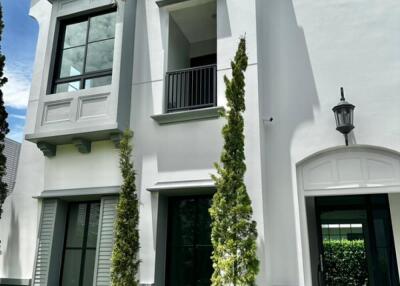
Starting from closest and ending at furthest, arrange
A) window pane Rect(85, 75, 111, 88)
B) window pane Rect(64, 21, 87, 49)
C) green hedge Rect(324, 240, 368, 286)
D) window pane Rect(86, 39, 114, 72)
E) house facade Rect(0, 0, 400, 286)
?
house facade Rect(0, 0, 400, 286) → window pane Rect(85, 75, 111, 88) → window pane Rect(86, 39, 114, 72) → window pane Rect(64, 21, 87, 49) → green hedge Rect(324, 240, 368, 286)

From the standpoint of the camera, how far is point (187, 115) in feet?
18.2

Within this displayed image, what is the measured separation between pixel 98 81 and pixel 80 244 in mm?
2999

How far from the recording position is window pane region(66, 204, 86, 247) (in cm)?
610

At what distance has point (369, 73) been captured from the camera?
5.18m

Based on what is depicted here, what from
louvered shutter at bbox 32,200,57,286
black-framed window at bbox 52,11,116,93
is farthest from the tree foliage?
black-framed window at bbox 52,11,116,93

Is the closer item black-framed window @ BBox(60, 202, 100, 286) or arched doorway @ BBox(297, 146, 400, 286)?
arched doorway @ BBox(297, 146, 400, 286)

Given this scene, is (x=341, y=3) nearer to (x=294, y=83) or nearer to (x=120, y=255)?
(x=294, y=83)

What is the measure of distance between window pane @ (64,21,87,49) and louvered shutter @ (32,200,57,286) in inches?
124

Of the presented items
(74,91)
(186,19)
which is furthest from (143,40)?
(74,91)

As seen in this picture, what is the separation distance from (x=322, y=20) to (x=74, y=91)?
4.53m

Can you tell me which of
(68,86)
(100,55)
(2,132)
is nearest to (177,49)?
(100,55)

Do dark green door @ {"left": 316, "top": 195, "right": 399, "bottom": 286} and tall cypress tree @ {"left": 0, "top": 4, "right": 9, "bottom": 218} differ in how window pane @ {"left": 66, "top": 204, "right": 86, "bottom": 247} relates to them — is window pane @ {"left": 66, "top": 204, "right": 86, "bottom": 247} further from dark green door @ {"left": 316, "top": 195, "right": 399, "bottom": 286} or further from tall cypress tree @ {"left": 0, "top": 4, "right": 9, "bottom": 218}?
dark green door @ {"left": 316, "top": 195, "right": 399, "bottom": 286}

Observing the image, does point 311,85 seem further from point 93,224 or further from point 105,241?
point 93,224

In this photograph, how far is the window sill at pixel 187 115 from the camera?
541cm
